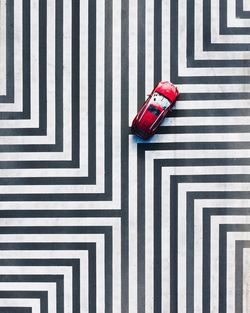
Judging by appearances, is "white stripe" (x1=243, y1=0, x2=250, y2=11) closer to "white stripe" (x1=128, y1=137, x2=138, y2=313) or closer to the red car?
the red car

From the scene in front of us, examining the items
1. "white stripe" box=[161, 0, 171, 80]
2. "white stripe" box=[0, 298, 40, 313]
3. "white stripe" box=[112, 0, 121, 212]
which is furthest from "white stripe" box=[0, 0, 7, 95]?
"white stripe" box=[0, 298, 40, 313]

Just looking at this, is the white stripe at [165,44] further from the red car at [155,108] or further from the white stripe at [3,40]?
the white stripe at [3,40]

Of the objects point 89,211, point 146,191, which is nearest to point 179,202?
point 146,191

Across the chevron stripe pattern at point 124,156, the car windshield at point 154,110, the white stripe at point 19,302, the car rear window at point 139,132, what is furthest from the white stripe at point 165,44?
the white stripe at point 19,302

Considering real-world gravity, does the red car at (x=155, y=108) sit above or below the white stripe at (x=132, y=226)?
above

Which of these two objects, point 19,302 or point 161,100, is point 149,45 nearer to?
point 161,100
